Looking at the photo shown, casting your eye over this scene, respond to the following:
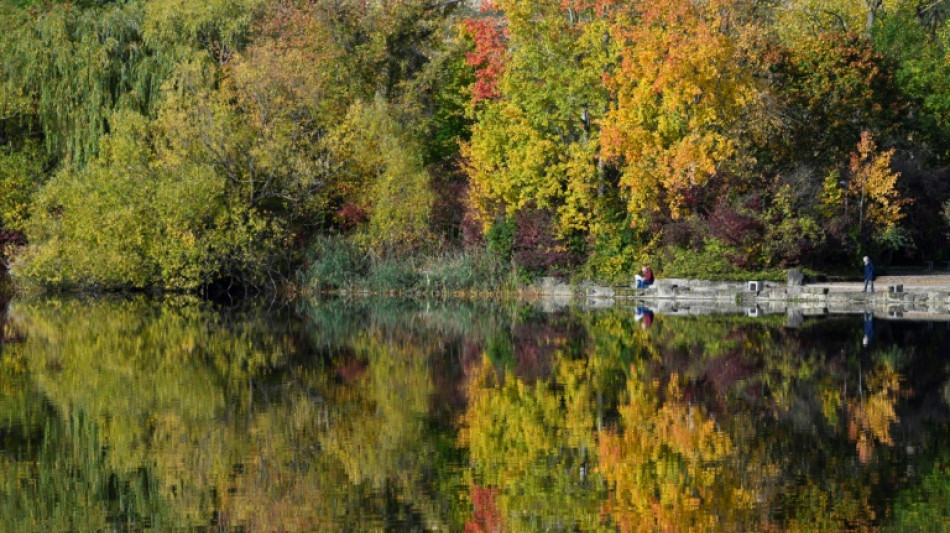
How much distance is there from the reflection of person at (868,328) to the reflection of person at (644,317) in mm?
4738

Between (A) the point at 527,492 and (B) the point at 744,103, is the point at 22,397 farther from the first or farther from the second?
(B) the point at 744,103

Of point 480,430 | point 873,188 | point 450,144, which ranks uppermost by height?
point 450,144

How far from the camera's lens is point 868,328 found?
29.1m

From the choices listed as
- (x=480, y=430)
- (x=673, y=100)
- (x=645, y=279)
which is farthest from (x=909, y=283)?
(x=480, y=430)

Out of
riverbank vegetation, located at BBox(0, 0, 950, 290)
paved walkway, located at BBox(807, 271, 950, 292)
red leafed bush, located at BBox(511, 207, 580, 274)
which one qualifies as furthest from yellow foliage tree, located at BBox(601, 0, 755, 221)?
paved walkway, located at BBox(807, 271, 950, 292)

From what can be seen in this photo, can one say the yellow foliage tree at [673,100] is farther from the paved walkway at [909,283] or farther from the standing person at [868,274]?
the standing person at [868,274]

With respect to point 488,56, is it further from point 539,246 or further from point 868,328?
point 868,328

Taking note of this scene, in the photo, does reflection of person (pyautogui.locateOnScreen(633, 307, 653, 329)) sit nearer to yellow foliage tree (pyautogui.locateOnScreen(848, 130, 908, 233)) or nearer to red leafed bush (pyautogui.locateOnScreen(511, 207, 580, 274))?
red leafed bush (pyautogui.locateOnScreen(511, 207, 580, 274))

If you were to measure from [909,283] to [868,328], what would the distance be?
10.2 m

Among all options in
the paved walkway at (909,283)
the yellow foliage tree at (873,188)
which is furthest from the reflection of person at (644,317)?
the yellow foliage tree at (873,188)

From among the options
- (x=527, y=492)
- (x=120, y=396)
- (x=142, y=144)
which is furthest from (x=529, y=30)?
(x=527, y=492)

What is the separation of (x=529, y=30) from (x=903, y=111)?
13.8 m

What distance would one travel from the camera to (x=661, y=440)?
15.6 meters

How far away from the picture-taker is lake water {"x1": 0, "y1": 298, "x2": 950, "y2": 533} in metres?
12.2
